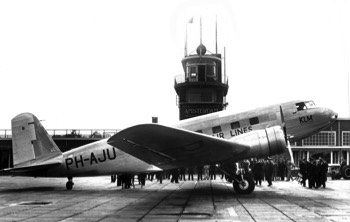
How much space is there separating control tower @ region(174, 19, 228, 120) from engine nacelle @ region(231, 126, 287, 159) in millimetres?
32011

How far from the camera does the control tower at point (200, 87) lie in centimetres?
4866

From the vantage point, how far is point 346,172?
33906 mm

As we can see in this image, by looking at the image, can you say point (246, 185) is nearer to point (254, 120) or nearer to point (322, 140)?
point (254, 120)

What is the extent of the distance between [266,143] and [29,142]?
38.8ft

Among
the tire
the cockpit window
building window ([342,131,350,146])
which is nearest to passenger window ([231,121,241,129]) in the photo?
the cockpit window

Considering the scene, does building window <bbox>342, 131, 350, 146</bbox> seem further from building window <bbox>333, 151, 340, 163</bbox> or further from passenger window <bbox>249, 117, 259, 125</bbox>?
passenger window <bbox>249, 117, 259, 125</bbox>

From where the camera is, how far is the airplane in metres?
15.1

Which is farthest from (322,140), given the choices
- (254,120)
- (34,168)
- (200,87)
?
(34,168)

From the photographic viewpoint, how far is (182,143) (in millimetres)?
15211

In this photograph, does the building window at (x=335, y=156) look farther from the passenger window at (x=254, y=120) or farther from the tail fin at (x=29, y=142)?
the tail fin at (x=29, y=142)

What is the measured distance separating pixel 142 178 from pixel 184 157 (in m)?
8.25

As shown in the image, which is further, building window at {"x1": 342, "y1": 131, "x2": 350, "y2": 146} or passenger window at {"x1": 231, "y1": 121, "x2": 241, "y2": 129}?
building window at {"x1": 342, "y1": 131, "x2": 350, "y2": 146}

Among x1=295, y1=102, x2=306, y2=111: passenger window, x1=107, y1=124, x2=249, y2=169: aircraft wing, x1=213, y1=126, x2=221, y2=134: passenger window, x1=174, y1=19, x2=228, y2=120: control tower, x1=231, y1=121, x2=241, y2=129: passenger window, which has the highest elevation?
x1=174, y1=19, x2=228, y2=120: control tower

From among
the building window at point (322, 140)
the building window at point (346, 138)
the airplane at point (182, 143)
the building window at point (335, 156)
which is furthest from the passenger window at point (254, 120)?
the building window at point (346, 138)
